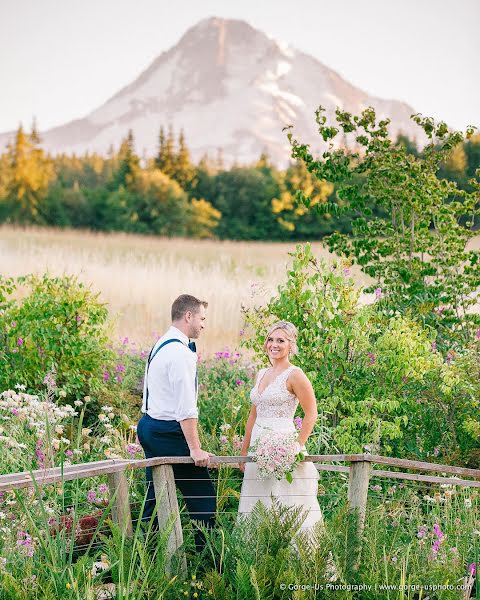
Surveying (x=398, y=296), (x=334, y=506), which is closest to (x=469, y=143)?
(x=398, y=296)

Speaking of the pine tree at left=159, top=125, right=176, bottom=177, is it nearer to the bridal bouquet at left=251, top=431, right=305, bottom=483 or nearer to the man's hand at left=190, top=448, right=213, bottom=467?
the bridal bouquet at left=251, top=431, right=305, bottom=483

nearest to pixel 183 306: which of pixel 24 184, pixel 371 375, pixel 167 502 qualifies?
pixel 167 502

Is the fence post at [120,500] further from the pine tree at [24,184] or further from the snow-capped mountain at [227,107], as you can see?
the snow-capped mountain at [227,107]

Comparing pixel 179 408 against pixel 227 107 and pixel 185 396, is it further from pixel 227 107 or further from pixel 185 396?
pixel 227 107

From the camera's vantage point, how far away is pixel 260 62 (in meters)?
200

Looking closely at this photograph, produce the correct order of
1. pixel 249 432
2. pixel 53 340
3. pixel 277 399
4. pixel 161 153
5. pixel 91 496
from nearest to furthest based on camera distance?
1. pixel 277 399
2. pixel 249 432
3. pixel 91 496
4. pixel 53 340
5. pixel 161 153

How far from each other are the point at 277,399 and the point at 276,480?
467 millimetres

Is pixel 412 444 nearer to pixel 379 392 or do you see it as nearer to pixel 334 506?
pixel 379 392

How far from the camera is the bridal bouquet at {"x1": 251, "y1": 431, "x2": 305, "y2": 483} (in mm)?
4957

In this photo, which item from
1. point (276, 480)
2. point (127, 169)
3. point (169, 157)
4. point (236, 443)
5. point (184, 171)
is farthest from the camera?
point (169, 157)

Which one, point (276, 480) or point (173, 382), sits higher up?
point (173, 382)

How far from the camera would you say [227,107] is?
17600 centimetres

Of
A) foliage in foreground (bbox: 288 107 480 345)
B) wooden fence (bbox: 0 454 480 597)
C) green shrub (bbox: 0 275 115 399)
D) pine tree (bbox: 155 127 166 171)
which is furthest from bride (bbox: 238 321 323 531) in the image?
pine tree (bbox: 155 127 166 171)

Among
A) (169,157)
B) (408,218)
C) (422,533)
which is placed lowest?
Answer: (422,533)
